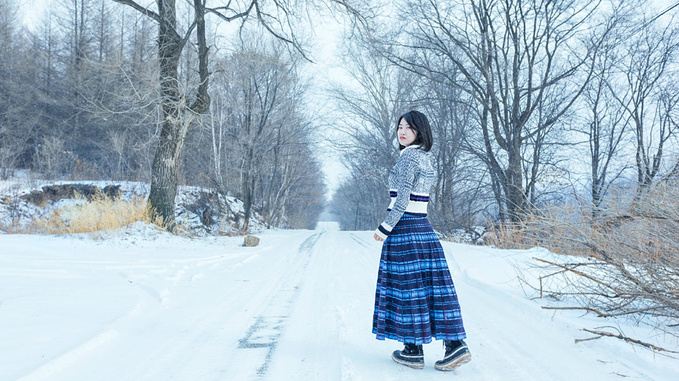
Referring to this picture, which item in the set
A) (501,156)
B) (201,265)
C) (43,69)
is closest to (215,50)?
(201,265)

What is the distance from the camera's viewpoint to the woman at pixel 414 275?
7.86 ft

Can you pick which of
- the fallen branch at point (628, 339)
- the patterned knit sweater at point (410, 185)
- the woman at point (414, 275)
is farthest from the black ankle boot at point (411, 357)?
the fallen branch at point (628, 339)

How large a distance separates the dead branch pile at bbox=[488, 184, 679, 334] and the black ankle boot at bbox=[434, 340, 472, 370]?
1.17 metres

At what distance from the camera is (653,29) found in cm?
1509

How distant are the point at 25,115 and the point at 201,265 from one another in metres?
22.9

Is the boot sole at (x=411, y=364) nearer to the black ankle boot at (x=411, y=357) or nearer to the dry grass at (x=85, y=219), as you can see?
the black ankle boot at (x=411, y=357)

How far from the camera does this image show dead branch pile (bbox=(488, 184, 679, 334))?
9.07 feet

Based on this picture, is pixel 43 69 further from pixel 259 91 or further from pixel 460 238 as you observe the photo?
pixel 460 238

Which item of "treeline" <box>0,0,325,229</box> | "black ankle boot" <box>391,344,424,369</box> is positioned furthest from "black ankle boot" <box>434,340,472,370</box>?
"treeline" <box>0,0,325,229</box>

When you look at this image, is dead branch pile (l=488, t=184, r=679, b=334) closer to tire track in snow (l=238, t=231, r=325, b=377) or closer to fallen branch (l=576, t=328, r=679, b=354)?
fallen branch (l=576, t=328, r=679, b=354)

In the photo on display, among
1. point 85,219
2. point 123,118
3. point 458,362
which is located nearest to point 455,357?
point 458,362

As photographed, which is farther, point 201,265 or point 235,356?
point 201,265

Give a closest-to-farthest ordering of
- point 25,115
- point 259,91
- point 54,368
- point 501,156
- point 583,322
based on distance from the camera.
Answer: point 54,368, point 583,322, point 501,156, point 259,91, point 25,115

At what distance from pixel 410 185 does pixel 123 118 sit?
23.1m
